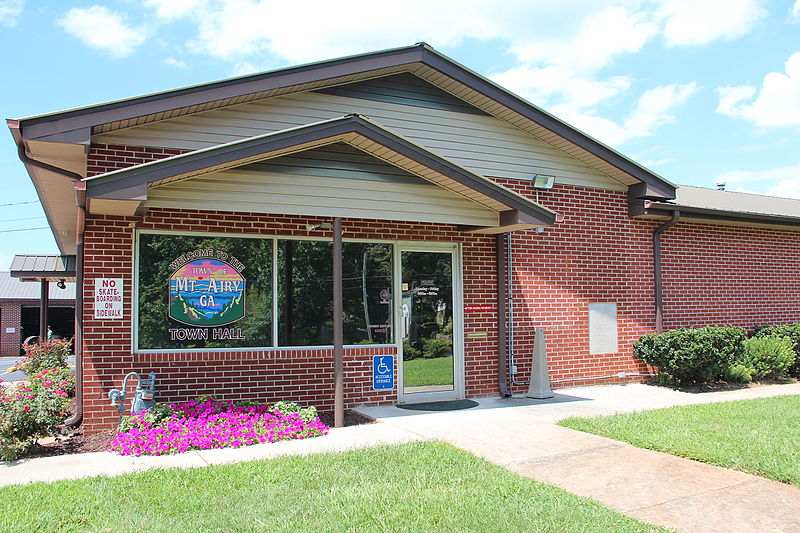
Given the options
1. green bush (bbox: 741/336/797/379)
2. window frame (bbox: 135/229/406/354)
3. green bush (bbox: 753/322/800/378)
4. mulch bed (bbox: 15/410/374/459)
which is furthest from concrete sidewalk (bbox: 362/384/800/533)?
green bush (bbox: 753/322/800/378)

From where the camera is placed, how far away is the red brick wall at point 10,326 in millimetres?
32750

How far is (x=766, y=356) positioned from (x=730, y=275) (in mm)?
1924

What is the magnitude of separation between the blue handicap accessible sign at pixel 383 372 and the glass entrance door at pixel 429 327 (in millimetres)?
219

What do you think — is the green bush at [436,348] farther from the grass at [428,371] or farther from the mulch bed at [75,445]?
the mulch bed at [75,445]

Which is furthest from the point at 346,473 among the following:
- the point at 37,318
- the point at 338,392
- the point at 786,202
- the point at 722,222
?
the point at 37,318

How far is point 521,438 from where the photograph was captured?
25.0 feet

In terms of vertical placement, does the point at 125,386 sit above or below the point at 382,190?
below

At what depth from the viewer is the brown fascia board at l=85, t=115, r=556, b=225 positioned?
7.01 metres

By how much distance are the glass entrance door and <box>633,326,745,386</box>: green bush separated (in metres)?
3.74

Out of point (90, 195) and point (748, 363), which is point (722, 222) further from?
point (90, 195)

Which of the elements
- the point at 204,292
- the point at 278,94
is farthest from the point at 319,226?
the point at 278,94

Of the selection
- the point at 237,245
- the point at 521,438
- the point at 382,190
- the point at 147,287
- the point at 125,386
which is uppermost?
the point at 382,190

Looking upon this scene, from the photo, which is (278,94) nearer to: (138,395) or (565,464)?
(138,395)

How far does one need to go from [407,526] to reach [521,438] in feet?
10.4
